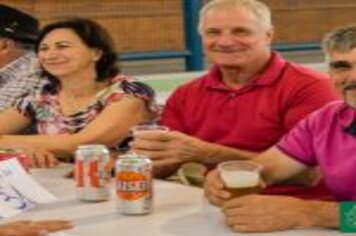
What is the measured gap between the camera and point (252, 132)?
2785mm

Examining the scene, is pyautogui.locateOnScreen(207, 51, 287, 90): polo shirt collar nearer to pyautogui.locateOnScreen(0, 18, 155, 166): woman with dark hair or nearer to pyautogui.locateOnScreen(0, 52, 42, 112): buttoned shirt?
pyautogui.locateOnScreen(0, 18, 155, 166): woman with dark hair

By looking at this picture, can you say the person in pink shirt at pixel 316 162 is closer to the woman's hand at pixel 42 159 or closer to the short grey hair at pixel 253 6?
the short grey hair at pixel 253 6

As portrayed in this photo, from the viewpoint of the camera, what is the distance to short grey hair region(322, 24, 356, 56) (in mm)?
2062

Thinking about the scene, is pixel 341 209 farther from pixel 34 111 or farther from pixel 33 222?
pixel 34 111

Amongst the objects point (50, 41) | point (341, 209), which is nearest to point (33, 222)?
point (341, 209)

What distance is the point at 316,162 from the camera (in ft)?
7.62

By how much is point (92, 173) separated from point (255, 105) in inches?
31.7

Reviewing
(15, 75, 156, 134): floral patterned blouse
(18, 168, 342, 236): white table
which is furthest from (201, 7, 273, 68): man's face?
(18, 168, 342, 236): white table

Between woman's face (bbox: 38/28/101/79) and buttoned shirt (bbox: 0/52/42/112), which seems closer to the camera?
woman's face (bbox: 38/28/101/79)

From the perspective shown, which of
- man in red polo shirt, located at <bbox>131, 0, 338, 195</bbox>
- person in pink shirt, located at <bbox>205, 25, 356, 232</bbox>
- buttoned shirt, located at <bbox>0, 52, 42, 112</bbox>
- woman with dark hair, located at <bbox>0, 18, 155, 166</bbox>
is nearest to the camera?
person in pink shirt, located at <bbox>205, 25, 356, 232</bbox>

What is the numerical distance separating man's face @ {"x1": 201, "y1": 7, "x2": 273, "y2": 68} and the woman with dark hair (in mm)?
388

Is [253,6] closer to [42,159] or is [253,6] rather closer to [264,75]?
[264,75]

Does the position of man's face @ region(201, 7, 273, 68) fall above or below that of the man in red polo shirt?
above

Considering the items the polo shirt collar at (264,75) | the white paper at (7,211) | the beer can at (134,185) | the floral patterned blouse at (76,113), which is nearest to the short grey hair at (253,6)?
the polo shirt collar at (264,75)
